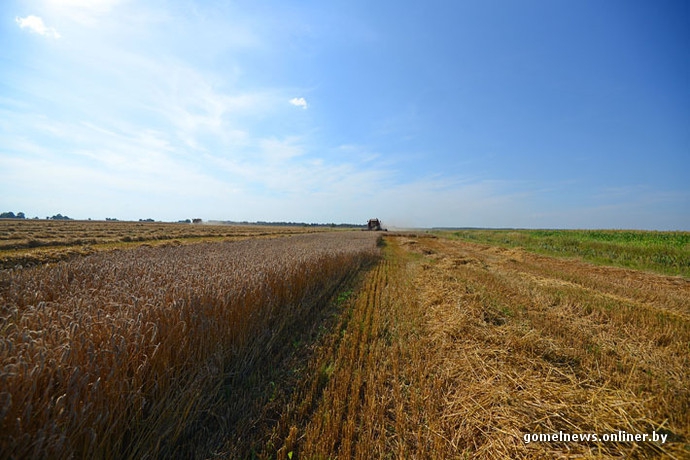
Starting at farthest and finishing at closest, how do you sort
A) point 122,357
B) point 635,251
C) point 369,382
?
point 635,251
point 369,382
point 122,357

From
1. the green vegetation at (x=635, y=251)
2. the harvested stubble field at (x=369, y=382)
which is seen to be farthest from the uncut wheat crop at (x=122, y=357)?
the green vegetation at (x=635, y=251)

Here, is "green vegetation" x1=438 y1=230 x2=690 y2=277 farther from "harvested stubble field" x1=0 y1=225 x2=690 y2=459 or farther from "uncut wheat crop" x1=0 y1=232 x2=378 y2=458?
"uncut wheat crop" x1=0 y1=232 x2=378 y2=458

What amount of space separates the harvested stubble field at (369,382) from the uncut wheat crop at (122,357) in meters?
0.03

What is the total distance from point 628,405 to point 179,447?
479cm

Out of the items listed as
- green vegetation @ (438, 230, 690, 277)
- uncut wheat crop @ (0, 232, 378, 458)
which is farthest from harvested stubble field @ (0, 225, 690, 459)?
green vegetation @ (438, 230, 690, 277)

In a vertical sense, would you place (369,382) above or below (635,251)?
below

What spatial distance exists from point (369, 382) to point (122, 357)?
3.09 metres

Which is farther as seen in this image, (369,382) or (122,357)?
(369,382)

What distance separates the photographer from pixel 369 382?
379 cm

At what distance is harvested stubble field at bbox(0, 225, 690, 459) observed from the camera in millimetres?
2410

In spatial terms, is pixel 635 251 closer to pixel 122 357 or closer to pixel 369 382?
pixel 369 382

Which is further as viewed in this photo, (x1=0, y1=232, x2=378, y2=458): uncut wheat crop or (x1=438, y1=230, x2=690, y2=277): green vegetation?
(x1=438, y1=230, x2=690, y2=277): green vegetation

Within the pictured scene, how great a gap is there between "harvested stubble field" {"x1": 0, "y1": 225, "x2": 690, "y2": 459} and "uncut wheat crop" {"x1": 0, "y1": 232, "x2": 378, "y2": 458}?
0.03 meters

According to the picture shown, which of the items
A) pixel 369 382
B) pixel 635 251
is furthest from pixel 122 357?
pixel 635 251
